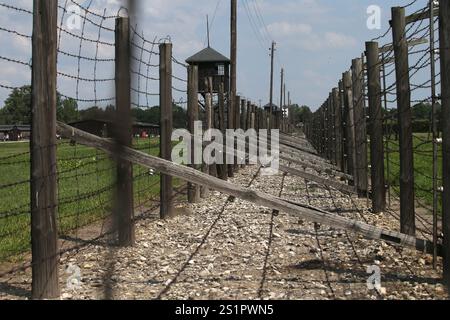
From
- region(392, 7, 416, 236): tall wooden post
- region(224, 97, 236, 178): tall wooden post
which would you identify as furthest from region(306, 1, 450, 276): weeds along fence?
region(224, 97, 236, 178): tall wooden post

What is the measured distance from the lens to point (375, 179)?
8.38 m

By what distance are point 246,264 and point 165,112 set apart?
3.21 metres

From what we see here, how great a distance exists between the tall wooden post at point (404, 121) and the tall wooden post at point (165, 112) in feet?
10.2

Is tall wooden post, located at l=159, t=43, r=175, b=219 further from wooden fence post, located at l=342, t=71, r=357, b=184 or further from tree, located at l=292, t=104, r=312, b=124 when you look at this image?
tree, located at l=292, t=104, r=312, b=124

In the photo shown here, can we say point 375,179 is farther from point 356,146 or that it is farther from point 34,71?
point 34,71

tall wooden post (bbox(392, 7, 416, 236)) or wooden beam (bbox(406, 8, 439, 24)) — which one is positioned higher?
wooden beam (bbox(406, 8, 439, 24))

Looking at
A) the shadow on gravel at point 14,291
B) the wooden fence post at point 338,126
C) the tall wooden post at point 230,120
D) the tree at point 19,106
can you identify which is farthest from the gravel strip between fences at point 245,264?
the tall wooden post at point 230,120

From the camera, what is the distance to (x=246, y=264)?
553 cm

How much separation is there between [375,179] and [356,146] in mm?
1942

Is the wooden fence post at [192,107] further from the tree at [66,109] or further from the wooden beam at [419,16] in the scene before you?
the tree at [66,109]

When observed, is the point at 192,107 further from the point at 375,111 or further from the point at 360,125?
the point at 375,111

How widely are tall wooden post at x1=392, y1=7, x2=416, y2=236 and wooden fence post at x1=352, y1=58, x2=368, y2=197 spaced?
11.1 feet

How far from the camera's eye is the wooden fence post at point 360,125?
9.83 meters

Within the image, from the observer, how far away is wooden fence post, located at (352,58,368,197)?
9828 mm
